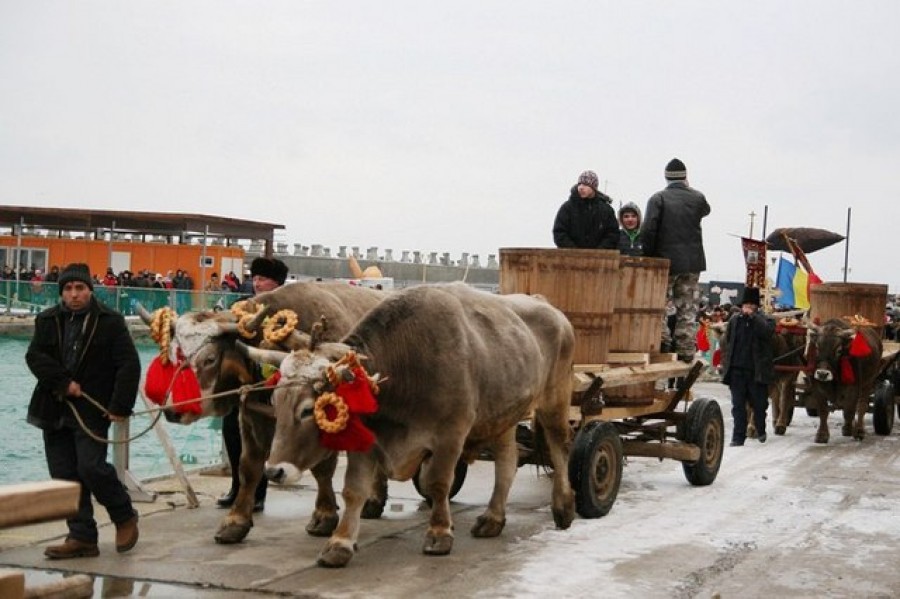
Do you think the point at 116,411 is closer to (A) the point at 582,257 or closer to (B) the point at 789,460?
(A) the point at 582,257

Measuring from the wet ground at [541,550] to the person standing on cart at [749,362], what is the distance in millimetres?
4300

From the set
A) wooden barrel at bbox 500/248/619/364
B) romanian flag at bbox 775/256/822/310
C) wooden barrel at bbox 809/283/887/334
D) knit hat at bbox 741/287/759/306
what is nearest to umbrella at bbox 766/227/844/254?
romanian flag at bbox 775/256/822/310

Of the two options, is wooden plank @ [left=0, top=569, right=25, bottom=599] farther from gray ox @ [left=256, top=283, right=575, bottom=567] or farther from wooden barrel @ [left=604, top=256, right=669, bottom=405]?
wooden barrel @ [left=604, top=256, right=669, bottom=405]

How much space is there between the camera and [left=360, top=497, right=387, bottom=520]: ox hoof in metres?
11.5

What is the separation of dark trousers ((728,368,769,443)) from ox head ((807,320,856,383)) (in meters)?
1.53

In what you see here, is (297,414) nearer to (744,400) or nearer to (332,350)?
(332,350)

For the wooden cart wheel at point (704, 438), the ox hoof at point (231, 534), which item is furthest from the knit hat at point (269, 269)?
the wooden cart wheel at point (704, 438)

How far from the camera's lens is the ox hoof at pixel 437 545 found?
9773 millimetres

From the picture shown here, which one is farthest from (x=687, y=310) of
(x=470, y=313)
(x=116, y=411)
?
(x=116, y=411)

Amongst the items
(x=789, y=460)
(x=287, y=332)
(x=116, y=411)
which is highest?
(x=287, y=332)

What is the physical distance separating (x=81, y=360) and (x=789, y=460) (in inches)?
406

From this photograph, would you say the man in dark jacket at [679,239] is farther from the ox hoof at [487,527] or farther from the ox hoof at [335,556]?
the ox hoof at [335,556]

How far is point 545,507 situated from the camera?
489 inches

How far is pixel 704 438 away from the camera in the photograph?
14.0m
